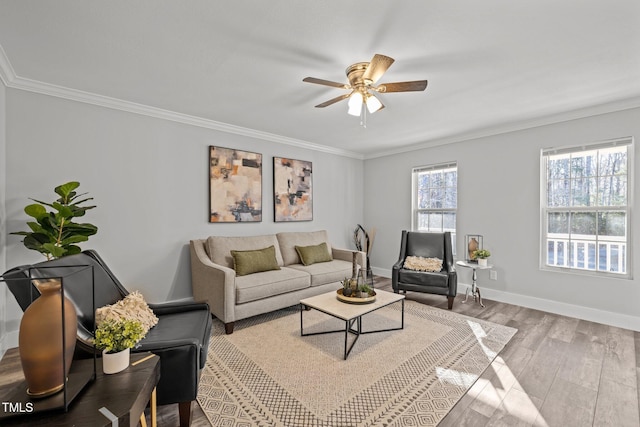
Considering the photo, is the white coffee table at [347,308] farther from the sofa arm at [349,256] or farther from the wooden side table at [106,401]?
the wooden side table at [106,401]

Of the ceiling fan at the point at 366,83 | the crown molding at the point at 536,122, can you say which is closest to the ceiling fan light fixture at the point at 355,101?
the ceiling fan at the point at 366,83

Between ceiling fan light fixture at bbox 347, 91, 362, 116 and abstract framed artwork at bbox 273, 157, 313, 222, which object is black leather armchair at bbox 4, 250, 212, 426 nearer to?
ceiling fan light fixture at bbox 347, 91, 362, 116

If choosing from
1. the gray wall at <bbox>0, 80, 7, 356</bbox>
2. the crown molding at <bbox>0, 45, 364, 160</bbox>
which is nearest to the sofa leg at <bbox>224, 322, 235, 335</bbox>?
the gray wall at <bbox>0, 80, 7, 356</bbox>

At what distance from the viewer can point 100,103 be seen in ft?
10.3

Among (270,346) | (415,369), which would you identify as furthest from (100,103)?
(415,369)

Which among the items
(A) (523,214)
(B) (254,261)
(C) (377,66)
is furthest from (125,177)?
(A) (523,214)

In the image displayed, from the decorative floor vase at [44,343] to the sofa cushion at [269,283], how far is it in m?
1.97

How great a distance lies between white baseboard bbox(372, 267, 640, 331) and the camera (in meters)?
3.21

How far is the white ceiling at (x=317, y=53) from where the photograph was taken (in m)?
1.79

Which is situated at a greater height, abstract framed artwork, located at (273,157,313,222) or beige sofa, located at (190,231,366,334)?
abstract framed artwork, located at (273,157,313,222)

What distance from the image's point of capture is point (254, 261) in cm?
365

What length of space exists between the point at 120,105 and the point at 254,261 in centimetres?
230

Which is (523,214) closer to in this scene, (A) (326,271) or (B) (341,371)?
(A) (326,271)

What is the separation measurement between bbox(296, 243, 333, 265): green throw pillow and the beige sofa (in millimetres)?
82
